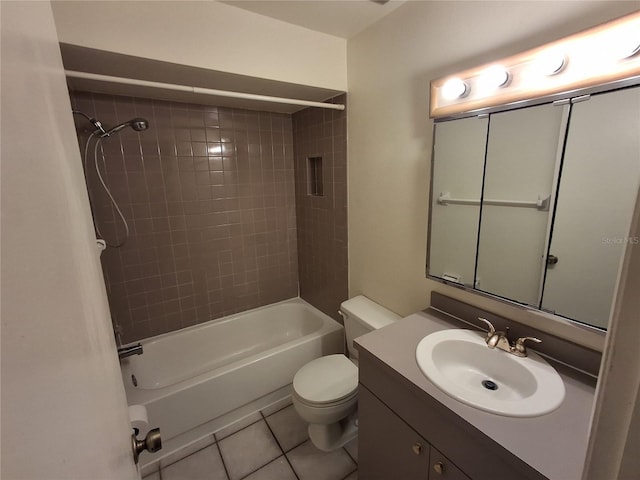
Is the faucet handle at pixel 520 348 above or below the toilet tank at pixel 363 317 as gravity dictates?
above

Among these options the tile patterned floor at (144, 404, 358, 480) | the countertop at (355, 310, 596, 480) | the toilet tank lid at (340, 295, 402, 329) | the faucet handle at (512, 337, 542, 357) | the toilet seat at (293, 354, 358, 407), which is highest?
the faucet handle at (512, 337, 542, 357)

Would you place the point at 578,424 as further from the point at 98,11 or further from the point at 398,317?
the point at 98,11

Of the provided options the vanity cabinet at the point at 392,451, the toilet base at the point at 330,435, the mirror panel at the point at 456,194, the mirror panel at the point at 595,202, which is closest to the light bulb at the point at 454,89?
the mirror panel at the point at 456,194

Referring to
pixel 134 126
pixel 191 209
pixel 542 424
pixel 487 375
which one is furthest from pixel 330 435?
pixel 134 126

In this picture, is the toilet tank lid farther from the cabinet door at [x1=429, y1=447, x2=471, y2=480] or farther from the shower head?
the shower head

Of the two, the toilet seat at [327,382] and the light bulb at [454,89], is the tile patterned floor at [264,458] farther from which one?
the light bulb at [454,89]

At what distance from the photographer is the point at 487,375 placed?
1.17 m

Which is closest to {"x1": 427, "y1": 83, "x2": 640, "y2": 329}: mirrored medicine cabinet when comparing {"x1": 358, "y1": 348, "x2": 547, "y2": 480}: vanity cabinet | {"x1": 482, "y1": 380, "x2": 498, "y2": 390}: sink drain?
{"x1": 482, "y1": 380, "x2": 498, "y2": 390}: sink drain

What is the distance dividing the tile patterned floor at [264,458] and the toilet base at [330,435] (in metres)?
0.03

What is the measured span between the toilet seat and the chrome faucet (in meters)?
0.80

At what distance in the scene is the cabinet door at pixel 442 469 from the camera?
893 millimetres

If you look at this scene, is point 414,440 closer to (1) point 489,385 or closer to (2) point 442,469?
(2) point 442,469

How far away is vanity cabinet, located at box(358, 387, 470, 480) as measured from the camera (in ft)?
3.14

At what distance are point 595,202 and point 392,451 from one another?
117cm
